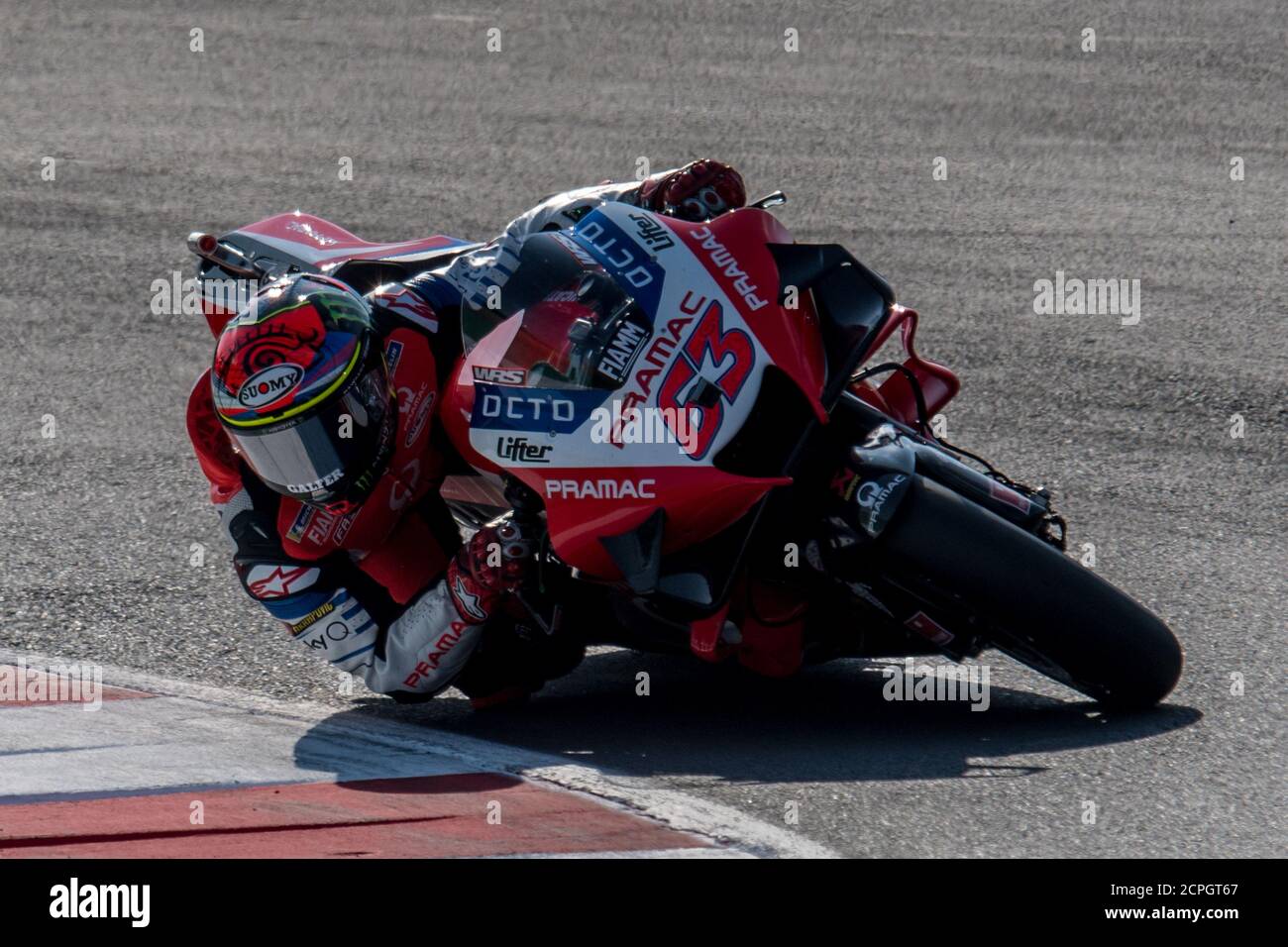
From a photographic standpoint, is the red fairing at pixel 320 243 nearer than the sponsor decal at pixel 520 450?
No

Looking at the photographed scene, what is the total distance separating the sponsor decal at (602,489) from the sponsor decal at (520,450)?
0.07m

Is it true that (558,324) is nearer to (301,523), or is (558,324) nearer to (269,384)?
(269,384)

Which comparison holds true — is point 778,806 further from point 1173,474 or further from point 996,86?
point 996,86

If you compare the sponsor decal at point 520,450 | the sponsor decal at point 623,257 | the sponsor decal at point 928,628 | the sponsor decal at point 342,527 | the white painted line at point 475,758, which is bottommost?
the white painted line at point 475,758

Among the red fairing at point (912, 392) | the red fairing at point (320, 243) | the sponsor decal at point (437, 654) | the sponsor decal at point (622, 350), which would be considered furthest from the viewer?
the red fairing at point (320, 243)

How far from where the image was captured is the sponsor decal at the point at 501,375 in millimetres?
4590

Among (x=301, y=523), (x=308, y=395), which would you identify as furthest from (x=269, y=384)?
(x=301, y=523)

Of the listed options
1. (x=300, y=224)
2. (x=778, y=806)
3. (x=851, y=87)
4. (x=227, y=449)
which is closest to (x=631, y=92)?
(x=851, y=87)

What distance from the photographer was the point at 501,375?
4.62 meters

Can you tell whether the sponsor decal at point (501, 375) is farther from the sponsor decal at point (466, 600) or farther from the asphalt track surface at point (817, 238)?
the asphalt track surface at point (817, 238)

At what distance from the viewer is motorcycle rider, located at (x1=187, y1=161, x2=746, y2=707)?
468 centimetres

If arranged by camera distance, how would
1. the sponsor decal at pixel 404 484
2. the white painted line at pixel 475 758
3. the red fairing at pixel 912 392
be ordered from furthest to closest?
the red fairing at pixel 912 392 < the sponsor decal at pixel 404 484 < the white painted line at pixel 475 758

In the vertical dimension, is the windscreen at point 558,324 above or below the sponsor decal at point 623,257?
below

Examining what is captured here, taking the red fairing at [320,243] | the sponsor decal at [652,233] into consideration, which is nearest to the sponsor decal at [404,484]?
the sponsor decal at [652,233]
